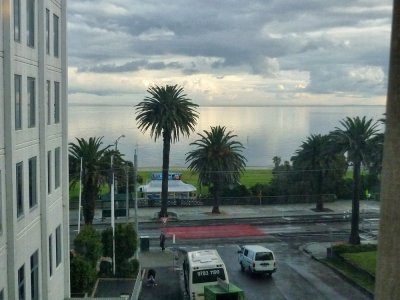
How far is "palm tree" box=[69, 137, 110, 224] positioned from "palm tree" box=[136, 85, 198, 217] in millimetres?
7717

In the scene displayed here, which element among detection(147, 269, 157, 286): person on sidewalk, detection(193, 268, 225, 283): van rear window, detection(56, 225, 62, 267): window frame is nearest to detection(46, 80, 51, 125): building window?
detection(56, 225, 62, 267): window frame

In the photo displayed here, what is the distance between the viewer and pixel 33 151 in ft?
58.6

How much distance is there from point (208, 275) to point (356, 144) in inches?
731

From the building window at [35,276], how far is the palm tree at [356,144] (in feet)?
86.7

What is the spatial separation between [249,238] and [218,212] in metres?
12.9

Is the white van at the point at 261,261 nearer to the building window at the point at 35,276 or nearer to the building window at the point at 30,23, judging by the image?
the building window at the point at 35,276

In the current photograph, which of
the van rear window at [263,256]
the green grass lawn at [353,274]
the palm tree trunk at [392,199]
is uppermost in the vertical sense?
the palm tree trunk at [392,199]

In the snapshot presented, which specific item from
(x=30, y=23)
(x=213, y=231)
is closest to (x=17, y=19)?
(x=30, y=23)

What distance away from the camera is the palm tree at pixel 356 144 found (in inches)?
1578

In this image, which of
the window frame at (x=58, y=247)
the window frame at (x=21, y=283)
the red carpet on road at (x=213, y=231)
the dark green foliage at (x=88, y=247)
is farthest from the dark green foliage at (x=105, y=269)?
the window frame at (x=21, y=283)

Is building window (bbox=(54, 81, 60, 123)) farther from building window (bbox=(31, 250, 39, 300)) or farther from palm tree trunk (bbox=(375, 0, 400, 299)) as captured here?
palm tree trunk (bbox=(375, 0, 400, 299))

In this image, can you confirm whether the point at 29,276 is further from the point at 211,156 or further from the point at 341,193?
the point at 341,193

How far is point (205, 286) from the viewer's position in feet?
81.6

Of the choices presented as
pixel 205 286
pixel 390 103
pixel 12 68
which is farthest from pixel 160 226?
pixel 390 103
